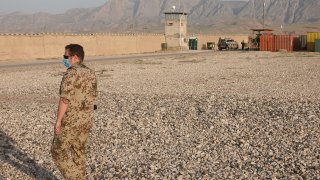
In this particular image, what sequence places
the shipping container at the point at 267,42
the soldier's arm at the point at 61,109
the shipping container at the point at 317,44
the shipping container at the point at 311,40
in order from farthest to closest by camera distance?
1. the shipping container at the point at 267,42
2. the shipping container at the point at 311,40
3. the shipping container at the point at 317,44
4. the soldier's arm at the point at 61,109

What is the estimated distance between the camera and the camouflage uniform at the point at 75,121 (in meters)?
5.97

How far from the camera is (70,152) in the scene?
245 inches

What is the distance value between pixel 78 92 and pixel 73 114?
0.31 meters

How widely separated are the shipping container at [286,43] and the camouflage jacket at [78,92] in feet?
175

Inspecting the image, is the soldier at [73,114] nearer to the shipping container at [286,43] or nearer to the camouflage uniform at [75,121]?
the camouflage uniform at [75,121]

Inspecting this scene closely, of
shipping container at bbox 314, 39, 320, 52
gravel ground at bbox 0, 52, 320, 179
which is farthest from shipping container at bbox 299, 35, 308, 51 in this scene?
gravel ground at bbox 0, 52, 320, 179

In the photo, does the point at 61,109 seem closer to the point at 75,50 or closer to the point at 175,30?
the point at 75,50

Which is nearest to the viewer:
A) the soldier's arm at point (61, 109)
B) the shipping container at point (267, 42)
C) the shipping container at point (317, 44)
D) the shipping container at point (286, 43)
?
the soldier's arm at point (61, 109)

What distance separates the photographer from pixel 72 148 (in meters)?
6.22

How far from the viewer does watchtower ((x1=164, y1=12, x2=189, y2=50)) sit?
2630 inches

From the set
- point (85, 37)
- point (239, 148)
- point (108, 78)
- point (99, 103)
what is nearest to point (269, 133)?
point (239, 148)

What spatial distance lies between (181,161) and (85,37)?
1830 inches

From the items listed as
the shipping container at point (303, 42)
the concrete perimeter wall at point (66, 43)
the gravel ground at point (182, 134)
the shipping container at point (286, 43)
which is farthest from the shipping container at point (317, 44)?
the gravel ground at point (182, 134)

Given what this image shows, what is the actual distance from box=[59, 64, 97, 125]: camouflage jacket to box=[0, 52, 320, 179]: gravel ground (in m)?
1.88
